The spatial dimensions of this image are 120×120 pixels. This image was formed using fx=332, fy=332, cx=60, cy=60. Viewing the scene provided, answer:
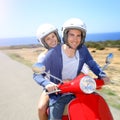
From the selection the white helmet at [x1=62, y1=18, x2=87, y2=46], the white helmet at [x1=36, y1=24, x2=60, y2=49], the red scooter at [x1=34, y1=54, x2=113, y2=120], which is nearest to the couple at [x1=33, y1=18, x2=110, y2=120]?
the white helmet at [x1=62, y1=18, x2=87, y2=46]

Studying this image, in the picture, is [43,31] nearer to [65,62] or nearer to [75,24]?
[65,62]

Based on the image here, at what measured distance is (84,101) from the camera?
315cm

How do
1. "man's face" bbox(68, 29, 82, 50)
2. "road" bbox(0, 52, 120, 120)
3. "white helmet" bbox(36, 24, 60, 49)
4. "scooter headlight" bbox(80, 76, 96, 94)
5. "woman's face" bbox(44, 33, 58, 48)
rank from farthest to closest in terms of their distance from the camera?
"road" bbox(0, 52, 120, 120), "woman's face" bbox(44, 33, 58, 48), "white helmet" bbox(36, 24, 60, 49), "man's face" bbox(68, 29, 82, 50), "scooter headlight" bbox(80, 76, 96, 94)

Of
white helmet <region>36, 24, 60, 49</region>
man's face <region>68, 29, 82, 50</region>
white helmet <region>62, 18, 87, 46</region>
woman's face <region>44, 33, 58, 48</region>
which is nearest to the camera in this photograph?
white helmet <region>62, 18, 87, 46</region>

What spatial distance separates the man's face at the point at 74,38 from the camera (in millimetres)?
3484

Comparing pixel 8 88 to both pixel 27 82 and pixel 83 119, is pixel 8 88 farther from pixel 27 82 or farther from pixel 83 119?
pixel 83 119

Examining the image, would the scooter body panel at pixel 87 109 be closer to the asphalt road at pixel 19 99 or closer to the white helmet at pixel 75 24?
the white helmet at pixel 75 24

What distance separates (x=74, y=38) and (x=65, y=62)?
0.29m

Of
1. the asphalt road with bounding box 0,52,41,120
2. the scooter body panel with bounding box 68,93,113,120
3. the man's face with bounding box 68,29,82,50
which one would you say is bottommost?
the asphalt road with bounding box 0,52,41,120

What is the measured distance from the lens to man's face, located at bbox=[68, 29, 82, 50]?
11.4 ft

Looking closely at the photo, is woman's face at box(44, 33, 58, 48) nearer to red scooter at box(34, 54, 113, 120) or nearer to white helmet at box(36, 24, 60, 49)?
white helmet at box(36, 24, 60, 49)

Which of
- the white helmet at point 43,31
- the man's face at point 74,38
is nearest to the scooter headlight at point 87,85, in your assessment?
the man's face at point 74,38

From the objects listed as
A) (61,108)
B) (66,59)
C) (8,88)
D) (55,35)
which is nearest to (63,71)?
(66,59)

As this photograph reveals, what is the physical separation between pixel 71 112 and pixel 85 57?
894 mm
